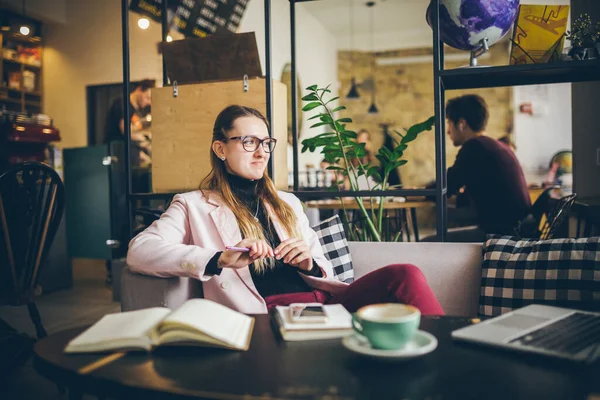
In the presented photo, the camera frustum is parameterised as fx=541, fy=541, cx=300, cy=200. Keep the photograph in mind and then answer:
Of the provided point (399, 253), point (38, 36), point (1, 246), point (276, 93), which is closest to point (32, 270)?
point (1, 246)

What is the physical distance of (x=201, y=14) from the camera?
15.4ft

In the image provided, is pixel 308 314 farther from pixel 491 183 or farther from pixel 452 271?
pixel 491 183

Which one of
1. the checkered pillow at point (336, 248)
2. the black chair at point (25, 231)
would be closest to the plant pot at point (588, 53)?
the checkered pillow at point (336, 248)

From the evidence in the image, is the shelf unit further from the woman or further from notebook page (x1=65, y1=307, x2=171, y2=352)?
notebook page (x1=65, y1=307, x2=171, y2=352)

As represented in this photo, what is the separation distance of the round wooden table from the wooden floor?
1429mm

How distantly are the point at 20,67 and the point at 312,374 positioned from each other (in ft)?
20.9

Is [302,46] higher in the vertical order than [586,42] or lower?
higher

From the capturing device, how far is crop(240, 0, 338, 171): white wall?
550 cm

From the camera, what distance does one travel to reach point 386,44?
28.5ft

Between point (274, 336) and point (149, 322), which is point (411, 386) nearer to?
point (274, 336)

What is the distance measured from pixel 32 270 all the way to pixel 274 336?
141cm

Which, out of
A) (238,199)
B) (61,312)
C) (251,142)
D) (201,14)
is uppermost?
(201,14)

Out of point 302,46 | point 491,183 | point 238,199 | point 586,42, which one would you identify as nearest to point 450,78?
point 586,42

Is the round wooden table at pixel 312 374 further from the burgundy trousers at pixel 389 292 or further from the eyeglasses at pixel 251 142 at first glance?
the eyeglasses at pixel 251 142
